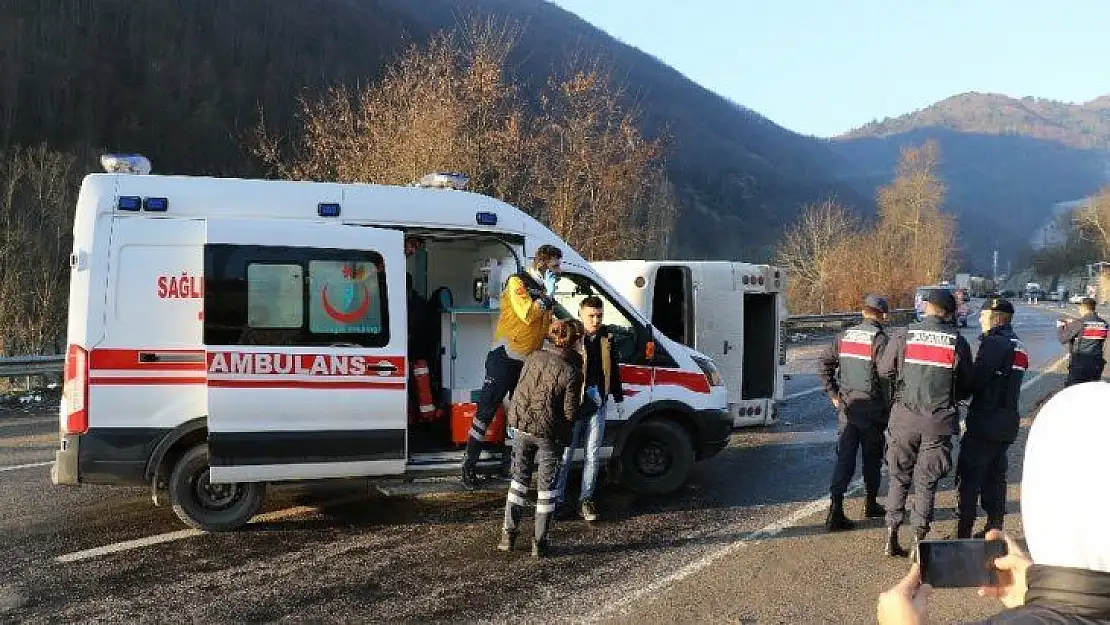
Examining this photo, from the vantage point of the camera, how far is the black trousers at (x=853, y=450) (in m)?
6.23

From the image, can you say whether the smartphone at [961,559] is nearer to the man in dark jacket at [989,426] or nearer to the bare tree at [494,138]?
the man in dark jacket at [989,426]

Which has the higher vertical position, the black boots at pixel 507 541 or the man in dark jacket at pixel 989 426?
the man in dark jacket at pixel 989 426

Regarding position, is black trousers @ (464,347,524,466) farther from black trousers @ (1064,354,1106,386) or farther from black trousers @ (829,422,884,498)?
black trousers @ (1064,354,1106,386)

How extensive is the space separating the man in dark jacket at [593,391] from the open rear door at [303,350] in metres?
1.34

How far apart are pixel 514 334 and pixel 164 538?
282 cm

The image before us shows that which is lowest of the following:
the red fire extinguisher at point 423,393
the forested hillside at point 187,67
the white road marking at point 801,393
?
the white road marking at point 801,393

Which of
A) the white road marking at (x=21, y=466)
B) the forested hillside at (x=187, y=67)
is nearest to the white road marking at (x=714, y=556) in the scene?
the white road marking at (x=21, y=466)

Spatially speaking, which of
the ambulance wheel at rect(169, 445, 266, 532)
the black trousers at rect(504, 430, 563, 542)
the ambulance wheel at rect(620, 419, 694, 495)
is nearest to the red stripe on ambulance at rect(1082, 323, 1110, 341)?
the ambulance wheel at rect(620, 419, 694, 495)

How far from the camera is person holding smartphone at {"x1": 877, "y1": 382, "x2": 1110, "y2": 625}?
140 centimetres

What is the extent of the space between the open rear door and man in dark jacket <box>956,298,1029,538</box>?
13.0 feet

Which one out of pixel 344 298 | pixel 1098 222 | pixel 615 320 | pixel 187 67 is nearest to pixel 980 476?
pixel 615 320

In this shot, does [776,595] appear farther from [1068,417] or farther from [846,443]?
[1068,417]

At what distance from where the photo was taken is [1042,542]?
1.47m

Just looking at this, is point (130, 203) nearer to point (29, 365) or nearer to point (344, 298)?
point (344, 298)
